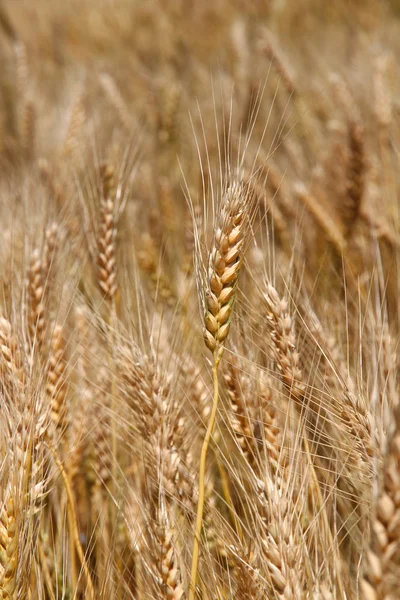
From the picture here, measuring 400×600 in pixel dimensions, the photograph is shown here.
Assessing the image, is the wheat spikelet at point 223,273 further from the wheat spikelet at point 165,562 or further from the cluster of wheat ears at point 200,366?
the wheat spikelet at point 165,562

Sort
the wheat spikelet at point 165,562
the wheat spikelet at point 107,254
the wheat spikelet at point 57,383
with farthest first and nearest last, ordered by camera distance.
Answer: the wheat spikelet at point 107,254, the wheat spikelet at point 57,383, the wheat spikelet at point 165,562

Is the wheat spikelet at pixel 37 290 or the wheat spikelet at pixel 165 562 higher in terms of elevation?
the wheat spikelet at pixel 37 290

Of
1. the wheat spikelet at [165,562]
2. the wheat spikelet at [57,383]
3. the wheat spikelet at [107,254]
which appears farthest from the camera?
the wheat spikelet at [107,254]

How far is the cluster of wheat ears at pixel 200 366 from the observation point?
920 mm

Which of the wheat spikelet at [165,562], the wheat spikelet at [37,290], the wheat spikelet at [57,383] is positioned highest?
the wheat spikelet at [37,290]

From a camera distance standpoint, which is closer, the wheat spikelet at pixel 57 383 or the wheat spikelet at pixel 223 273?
the wheat spikelet at pixel 223 273

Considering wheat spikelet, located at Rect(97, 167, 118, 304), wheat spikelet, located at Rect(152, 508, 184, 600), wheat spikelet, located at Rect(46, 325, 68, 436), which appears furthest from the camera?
wheat spikelet, located at Rect(97, 167, 118, 304)

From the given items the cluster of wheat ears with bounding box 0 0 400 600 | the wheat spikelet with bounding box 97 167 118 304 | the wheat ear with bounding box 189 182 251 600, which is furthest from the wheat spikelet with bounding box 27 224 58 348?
the wheat ear with bounding box 189 182 251 600

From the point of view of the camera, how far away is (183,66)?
3.97 m

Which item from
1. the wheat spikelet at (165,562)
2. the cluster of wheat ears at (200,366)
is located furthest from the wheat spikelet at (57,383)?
the wheat spikelet at (165,562)

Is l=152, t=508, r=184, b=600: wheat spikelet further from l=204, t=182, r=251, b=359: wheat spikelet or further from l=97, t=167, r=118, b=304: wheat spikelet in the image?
l=97, t=167, r=118, b=304: wheat spikelet

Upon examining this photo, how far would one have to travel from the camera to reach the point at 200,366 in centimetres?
136

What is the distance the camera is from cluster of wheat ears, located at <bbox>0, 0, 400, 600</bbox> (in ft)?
3.02

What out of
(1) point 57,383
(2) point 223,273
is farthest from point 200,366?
(2) point 223,273
